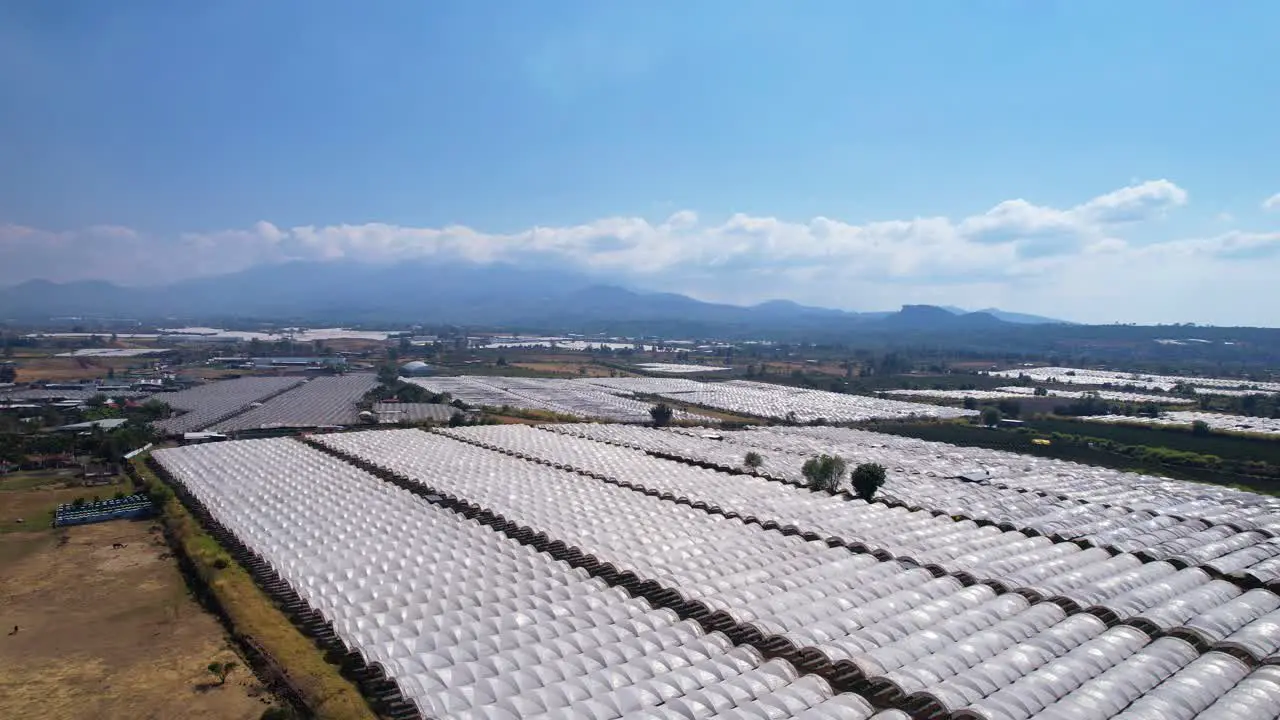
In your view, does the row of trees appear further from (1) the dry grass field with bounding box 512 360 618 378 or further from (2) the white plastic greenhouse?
(1) the dry grass field with bounding box 512 360 618 378

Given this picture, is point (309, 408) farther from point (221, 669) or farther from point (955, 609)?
point (955, 609)

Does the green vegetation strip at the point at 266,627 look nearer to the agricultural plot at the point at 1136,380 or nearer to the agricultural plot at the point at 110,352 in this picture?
the agricultural plot at the point at 1136,380

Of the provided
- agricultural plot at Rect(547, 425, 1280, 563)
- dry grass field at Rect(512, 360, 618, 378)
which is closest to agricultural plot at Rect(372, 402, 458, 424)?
agricultural plot at Rect(547, 425, 1280, 563)

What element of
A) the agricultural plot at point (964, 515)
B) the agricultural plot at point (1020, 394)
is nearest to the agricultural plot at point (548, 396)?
the agricultural plot at point (964, 515)

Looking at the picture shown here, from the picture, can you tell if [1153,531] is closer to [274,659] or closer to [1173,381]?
[274,659]

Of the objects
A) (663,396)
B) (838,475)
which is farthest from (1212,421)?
(663,396)

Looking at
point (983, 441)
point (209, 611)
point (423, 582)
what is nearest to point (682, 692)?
point (423, 582)

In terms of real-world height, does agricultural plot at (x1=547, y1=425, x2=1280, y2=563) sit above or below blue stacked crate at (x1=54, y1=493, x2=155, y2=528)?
above

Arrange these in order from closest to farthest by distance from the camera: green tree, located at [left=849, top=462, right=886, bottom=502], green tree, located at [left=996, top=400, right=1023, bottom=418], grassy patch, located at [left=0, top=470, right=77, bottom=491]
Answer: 1. green tree, located at [left=849, top=462, right=886, bottom=502]
2. grassy patch, located at [left=0, top=470, right=77, bottom=491]
3. green tree, located at [left=996, top=400, right=1023, bottom=418]
